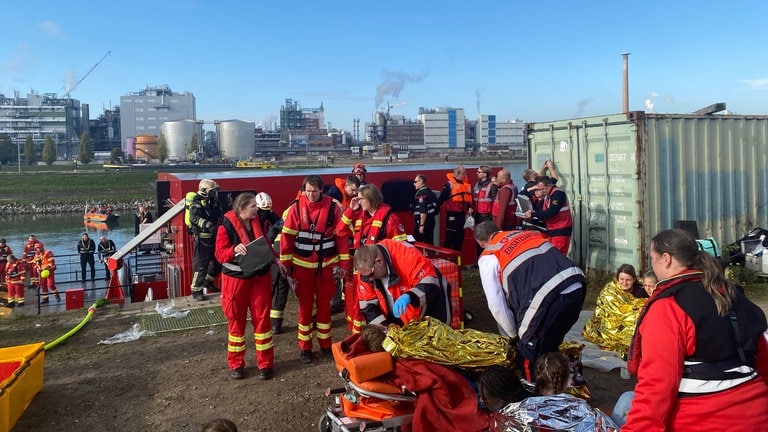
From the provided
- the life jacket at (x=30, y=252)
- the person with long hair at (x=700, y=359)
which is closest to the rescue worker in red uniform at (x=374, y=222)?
the person with long hair at (x=700, y=359)

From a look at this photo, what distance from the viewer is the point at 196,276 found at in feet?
27.2

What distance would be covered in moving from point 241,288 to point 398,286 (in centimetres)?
169

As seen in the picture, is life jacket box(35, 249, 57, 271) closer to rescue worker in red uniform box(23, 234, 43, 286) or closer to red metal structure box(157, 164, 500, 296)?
rescue worker in red uniform box(23, 234, 43, 286)

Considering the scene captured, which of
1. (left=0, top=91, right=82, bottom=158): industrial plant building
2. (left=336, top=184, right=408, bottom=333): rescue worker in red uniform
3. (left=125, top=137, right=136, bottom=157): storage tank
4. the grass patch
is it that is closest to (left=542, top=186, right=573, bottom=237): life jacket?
(left=336, top=184, right=408, bottom=333): rescue worker in red uniform

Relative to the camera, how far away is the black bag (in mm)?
5066

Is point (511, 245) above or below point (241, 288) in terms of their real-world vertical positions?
above

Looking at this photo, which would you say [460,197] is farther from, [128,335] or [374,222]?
[128,335]

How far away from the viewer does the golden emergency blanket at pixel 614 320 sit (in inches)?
227

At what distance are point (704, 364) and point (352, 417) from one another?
2.08 meters

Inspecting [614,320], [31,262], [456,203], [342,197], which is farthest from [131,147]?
[614,320]

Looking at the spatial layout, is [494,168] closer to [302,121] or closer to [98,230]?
[98,230]

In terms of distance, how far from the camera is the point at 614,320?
Result: 5910 millimetres

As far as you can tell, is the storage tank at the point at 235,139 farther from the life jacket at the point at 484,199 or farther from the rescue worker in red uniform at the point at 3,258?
the life jacket at the point at 484,199

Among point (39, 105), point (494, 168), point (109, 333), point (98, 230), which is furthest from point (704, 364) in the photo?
point (39, 105)
